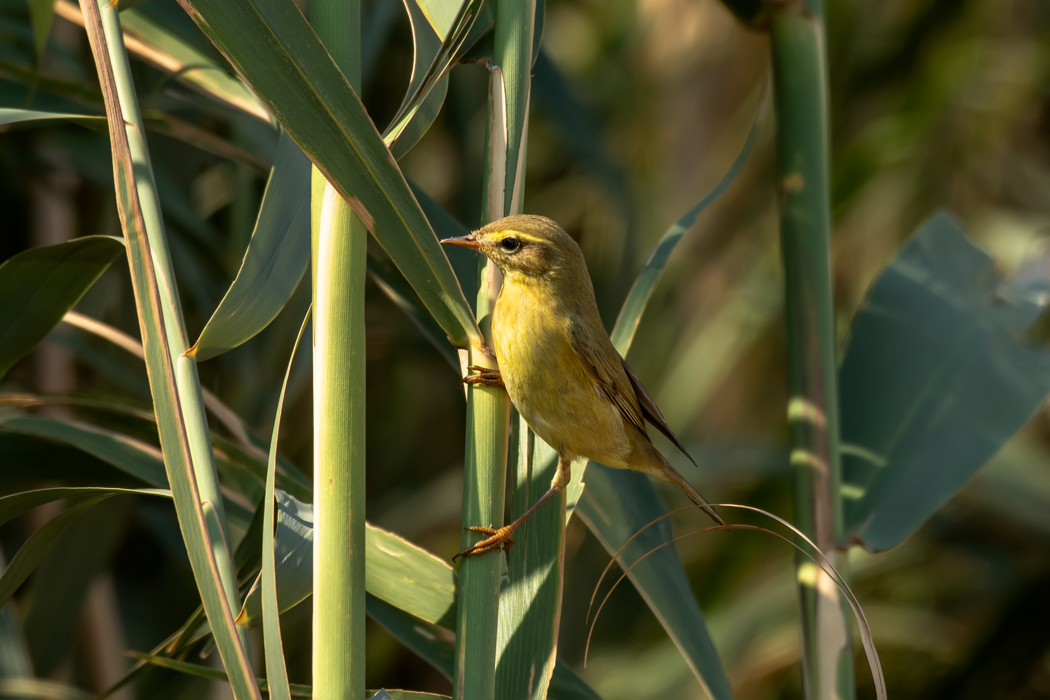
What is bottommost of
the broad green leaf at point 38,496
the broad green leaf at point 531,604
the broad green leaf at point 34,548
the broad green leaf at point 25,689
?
the broad green leaf at point 25,689

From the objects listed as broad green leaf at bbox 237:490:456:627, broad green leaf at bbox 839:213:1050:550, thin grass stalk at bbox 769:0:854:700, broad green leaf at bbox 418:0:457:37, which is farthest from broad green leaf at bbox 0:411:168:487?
broad green leaf at bbox 839:213:1050:550

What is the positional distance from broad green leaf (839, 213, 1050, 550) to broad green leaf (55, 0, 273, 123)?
1127 millimetres

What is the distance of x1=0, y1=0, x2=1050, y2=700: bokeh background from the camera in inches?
74.3

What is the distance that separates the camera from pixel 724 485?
3242 millimetres

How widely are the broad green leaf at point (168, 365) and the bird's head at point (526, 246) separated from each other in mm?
354

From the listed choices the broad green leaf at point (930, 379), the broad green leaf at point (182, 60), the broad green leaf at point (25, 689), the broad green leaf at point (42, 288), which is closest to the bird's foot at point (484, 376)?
the broad green leaf at point (42, 288)

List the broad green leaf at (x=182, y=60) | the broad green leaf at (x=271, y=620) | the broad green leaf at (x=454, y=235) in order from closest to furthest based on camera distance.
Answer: the broad green leaf at (x=271, y=620) < the broad green leaf at (x=454, y=235) < the broad green leaf at (x=182, y=60)

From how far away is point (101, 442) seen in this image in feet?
3.80

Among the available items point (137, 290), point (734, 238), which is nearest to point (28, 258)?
point (137, 290)

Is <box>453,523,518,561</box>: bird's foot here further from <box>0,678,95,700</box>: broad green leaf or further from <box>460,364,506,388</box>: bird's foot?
<box>0,678,95,700</box>: broad green leaf

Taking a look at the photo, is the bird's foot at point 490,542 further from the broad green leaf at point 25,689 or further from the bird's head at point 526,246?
the broad green leaf at point 25,689

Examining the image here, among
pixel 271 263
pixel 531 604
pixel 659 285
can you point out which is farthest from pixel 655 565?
pixel 659 285

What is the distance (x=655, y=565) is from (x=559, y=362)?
34 cm

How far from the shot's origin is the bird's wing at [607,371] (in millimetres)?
1330
